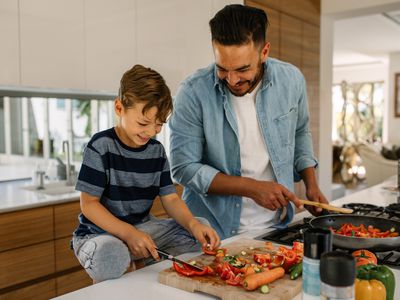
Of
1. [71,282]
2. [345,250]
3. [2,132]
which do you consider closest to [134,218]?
[345,250]

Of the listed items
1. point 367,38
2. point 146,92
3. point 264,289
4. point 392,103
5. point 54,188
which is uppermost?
point 367,38

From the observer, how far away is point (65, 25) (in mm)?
2811

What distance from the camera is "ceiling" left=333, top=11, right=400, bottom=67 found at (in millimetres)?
6441

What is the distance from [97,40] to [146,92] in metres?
1.79

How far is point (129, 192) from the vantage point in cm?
147

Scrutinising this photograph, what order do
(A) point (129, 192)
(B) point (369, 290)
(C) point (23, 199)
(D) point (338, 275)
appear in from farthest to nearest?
(C) point (23, 199)
(A) point (129, 192)
(B) point (369, 290)
(D) point (338, 275)

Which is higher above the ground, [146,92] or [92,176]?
[146,92]

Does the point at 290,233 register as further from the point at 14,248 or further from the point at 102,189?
the point at 14,248

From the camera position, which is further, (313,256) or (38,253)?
(38,253)

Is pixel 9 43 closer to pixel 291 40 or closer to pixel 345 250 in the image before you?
pixel 345 250

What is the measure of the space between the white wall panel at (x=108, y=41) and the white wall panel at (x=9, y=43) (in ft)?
1.60

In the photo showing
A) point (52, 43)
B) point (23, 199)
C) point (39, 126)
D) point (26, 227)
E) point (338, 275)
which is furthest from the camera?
point (39, 126)

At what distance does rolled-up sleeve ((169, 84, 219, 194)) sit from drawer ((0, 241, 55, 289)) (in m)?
1.29

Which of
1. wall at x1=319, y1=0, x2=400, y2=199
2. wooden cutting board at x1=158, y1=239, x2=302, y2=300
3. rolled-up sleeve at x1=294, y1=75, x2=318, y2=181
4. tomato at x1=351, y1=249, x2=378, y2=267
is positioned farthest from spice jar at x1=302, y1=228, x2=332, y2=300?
wall at x1=319, y1=0, x2=400, y2=199
